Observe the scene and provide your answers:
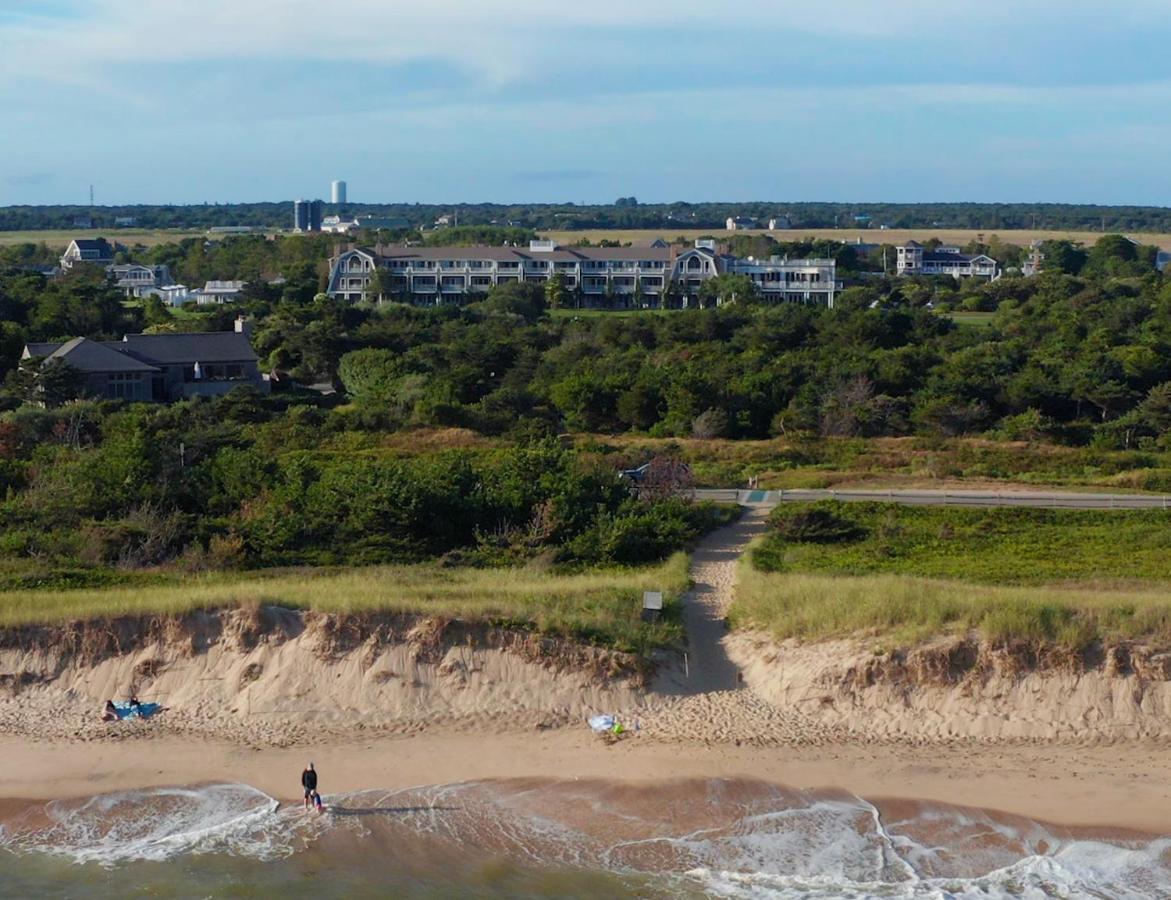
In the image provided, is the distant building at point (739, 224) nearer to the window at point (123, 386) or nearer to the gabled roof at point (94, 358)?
the gabled roof at point (94, 358)

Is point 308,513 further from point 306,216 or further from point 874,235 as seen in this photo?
point 306,216

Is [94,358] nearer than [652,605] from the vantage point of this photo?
No

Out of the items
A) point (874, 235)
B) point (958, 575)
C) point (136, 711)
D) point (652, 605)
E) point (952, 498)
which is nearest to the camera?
point (136, 711)

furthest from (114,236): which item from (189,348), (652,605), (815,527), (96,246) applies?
(652,605)

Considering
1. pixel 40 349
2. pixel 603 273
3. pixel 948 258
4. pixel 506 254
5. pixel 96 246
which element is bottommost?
pixel 40 349

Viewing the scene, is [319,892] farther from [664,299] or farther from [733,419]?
[664,299]

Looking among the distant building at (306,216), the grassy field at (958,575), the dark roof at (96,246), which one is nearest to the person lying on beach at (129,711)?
the grassy field at (958,575)

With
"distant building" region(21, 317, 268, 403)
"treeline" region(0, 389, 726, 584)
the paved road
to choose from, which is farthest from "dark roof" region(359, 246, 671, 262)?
the paved road
